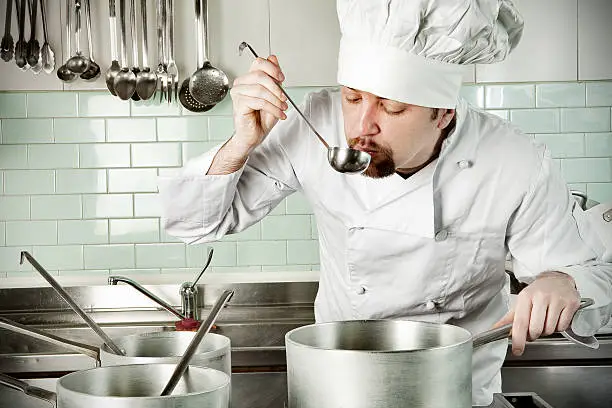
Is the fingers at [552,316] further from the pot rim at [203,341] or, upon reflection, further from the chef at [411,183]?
the pot rim at [203,341]

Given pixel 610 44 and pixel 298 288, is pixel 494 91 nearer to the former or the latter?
pixel 610 44

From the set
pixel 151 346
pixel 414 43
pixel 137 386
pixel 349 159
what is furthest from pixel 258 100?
pixel 137 386

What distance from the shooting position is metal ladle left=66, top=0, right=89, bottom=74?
2.96m

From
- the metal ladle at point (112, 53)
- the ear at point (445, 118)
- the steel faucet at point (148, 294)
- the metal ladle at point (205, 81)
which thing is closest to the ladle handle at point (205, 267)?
the steel faucet at point (148, 294)

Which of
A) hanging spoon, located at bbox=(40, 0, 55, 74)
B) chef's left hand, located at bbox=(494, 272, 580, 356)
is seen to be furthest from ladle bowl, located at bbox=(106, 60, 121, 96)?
chef's left hand, located at bbox=(494, 272, 580, 356)

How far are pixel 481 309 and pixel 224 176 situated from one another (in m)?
0.64

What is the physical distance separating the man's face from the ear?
0.22ft

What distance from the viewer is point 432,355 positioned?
86 centimetres

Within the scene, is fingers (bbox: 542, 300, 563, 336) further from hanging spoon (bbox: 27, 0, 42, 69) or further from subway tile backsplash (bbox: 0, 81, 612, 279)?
hanging spoon (bbox: 27, 0, 42, 69)

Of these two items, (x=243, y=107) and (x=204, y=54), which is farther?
(x=204, y=54)

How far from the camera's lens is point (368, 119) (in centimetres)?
147

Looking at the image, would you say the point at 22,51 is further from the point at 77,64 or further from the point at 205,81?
the point at 205,81

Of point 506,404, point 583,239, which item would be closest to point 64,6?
point 583,239

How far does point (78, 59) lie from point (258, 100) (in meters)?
1.74
